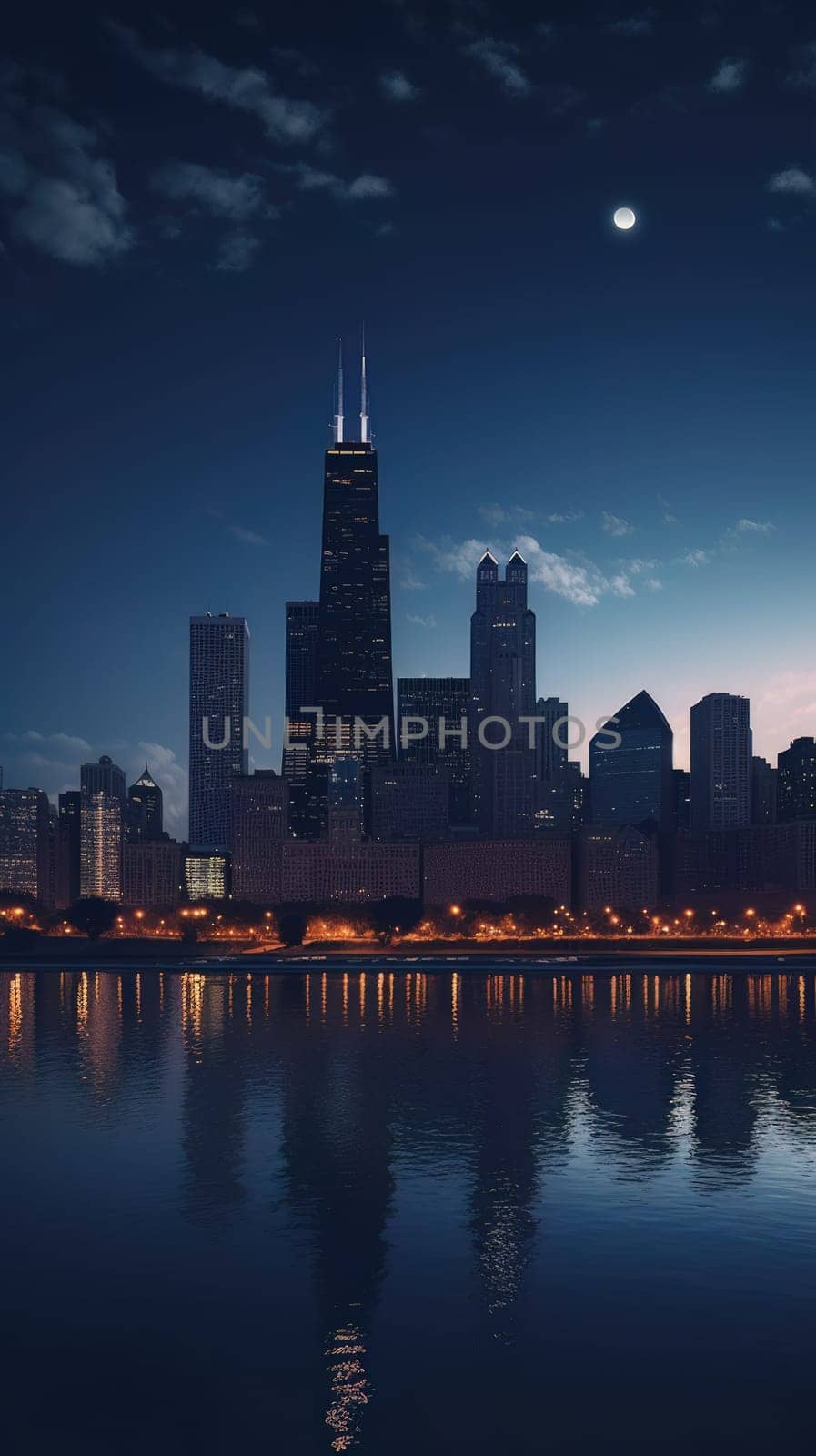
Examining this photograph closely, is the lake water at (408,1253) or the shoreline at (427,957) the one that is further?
the shoreline at (427,957)

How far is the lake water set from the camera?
2306cm

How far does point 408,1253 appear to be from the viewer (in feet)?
105

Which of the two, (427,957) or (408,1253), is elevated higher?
(408,1253)

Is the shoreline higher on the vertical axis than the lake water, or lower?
lower

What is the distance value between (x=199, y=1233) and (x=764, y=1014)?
71940mm

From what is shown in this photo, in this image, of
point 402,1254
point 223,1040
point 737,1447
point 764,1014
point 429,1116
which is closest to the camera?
point 737,1447

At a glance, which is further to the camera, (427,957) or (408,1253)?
(427,957)

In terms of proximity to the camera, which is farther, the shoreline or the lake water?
the shoreline

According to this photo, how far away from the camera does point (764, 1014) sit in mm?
95312

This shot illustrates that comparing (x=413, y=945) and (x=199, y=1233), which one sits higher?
(x=199, y=1233)

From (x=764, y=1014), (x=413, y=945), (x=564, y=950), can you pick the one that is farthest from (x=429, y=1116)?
(x=413, y=945)

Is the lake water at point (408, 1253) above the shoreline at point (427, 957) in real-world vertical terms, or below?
above

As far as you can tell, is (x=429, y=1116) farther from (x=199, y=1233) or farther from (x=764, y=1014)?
(x=764, y=1014)

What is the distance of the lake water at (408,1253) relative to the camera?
23062 millimetres
